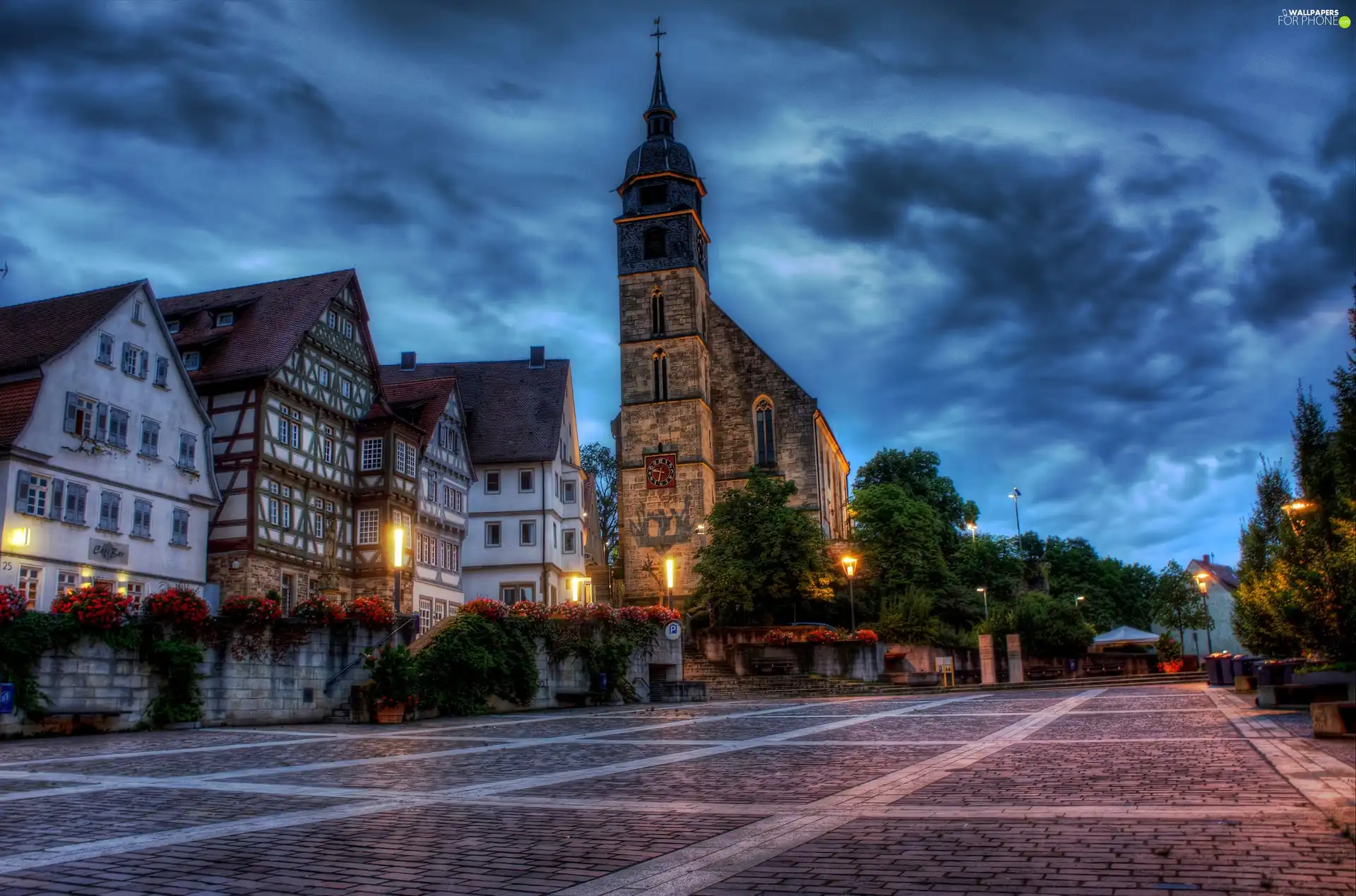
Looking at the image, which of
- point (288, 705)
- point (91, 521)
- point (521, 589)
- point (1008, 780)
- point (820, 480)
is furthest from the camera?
point (820, 480)

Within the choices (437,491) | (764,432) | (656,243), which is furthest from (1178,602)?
(437,491)

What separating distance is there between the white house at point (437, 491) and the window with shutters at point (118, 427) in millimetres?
12400

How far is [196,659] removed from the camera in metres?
21.6

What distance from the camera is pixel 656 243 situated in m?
67.9

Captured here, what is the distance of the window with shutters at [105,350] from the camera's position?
31.1m

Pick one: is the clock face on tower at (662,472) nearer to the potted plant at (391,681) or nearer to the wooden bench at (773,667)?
the wooden bench at (773,667)

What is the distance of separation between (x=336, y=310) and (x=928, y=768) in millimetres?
34178

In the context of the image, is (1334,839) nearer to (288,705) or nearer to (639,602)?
(288,705)

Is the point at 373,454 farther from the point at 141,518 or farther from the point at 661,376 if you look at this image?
the point at 661,376

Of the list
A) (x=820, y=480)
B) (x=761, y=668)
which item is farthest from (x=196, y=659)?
(x=820, y=480)

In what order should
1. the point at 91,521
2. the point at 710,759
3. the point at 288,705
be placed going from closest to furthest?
the point at 710,759 < the point at 288,705 < the point at 91,521

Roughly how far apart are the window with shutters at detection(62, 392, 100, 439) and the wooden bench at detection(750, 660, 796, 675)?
22730 mm

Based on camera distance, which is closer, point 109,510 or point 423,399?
point 109,510

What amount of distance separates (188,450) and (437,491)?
12733mm
